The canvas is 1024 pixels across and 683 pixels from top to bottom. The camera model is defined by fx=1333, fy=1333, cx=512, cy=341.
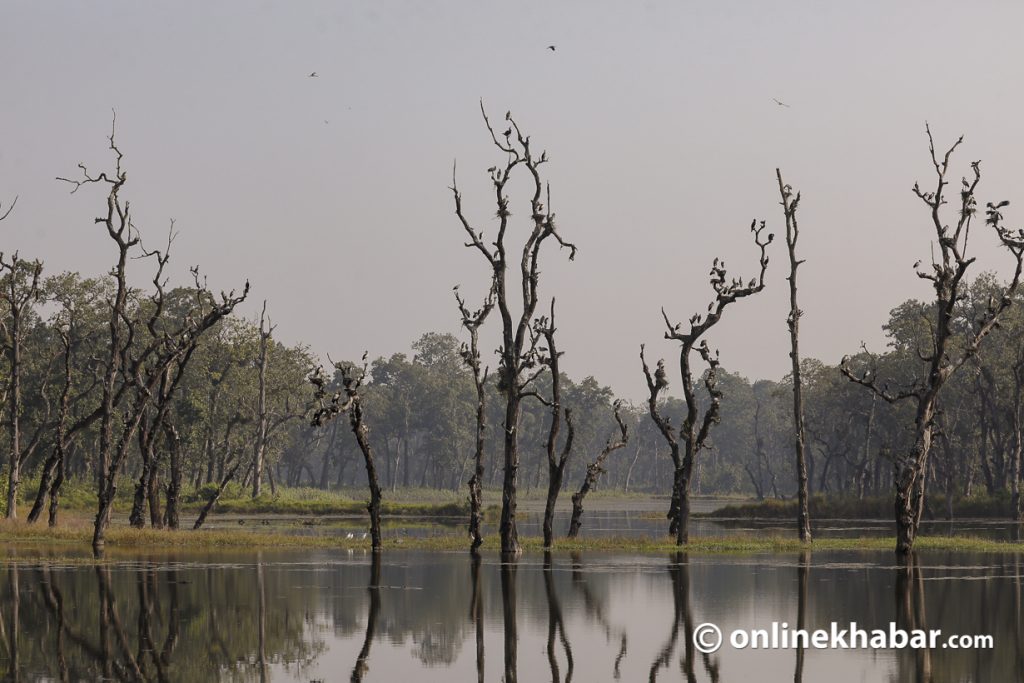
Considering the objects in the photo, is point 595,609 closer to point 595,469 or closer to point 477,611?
point 477,611

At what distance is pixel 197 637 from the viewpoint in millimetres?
26656

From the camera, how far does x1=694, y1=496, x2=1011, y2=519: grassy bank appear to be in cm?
9669

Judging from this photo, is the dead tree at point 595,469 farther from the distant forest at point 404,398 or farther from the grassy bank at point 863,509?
the grassy bank at point 863,509

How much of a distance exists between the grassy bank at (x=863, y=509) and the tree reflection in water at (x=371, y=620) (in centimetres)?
5842

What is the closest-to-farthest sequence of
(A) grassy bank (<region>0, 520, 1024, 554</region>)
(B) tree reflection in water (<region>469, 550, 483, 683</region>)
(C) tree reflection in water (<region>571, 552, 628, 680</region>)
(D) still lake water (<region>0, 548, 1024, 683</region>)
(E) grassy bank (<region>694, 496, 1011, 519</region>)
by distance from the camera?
(D) still lake water (<region>0, 548, 1024, 683</region>) → (B) tree reflection in water (<region>469, 550, 483, 683</region>) → (C) tree reflection in water (<region>571, 552, 628, 680</region>) → (A) grassy bank (<region>0, 520, 1024, 554</region>) → (E) grassy bank (<region>694, 496, 1011, 519</region>)

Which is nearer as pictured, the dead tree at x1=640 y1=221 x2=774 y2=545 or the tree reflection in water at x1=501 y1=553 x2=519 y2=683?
the tree reflection in water at x1=501 y1=553 x2=519 y2=683

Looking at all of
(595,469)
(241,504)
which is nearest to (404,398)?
(241,504)

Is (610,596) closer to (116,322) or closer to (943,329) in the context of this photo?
(943,329)

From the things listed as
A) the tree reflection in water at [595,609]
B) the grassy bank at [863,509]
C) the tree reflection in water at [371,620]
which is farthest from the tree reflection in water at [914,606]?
the grassy bank at [863,509]

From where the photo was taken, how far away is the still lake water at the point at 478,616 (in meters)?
22.8

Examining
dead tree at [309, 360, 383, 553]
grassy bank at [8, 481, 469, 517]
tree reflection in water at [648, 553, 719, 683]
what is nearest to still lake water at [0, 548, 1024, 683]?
tree reflection in water at [648, 553, 719, 683]

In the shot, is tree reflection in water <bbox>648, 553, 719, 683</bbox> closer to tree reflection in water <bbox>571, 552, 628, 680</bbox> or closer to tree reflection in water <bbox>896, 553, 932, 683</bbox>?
tree reflection in water <bbox>571, 552, 628, 680</bbox>

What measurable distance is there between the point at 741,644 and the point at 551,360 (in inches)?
1216

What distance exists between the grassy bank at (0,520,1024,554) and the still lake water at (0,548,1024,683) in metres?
6.06
